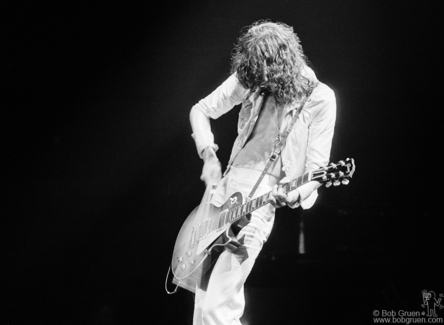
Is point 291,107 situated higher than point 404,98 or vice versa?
point 404,98

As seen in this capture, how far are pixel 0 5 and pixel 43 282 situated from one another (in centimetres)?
250

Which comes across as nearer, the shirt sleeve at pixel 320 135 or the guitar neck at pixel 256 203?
the guitar neck at pixel 256 203

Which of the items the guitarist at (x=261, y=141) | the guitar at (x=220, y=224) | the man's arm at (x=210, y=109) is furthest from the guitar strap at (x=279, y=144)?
the man's arm at (x=210, y=109)

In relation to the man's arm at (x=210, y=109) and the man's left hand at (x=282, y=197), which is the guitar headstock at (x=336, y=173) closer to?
the man's left hand at (x=282, y=197)

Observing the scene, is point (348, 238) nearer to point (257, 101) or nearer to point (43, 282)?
point (257, 101)

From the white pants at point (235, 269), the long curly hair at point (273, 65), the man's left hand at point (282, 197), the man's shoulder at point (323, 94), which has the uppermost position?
the long curly hair at point (273, 65)

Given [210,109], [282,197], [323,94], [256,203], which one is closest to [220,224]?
[256,203]

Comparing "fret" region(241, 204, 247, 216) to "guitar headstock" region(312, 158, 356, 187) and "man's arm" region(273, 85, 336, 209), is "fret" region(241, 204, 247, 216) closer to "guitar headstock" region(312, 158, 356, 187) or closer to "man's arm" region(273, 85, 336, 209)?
"man's arm" region(273, 85, 336, 209)

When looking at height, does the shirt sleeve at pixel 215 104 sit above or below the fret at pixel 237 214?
above

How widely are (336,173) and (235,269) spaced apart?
697 millimetres

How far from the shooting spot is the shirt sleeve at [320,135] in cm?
241

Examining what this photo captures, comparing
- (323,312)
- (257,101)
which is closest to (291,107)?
(257,101)

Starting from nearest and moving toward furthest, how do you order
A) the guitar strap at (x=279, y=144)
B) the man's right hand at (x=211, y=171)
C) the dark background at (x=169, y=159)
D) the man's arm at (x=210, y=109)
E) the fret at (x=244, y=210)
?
the fret at (x=244, y=210)
the guitar strap at (x=279, y=144)
the man's right hand at (x=211, y=171)
the man's arm at (x=210, y=109)
the dark background at (x=169, y=159)

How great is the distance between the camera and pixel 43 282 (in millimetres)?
4461
